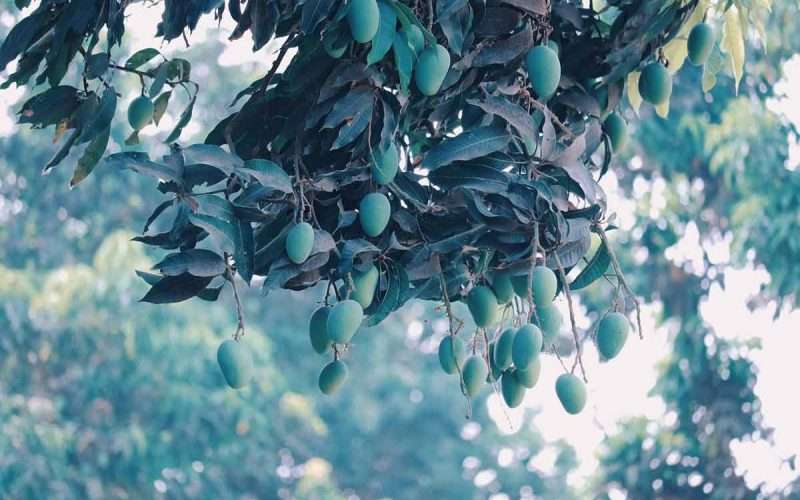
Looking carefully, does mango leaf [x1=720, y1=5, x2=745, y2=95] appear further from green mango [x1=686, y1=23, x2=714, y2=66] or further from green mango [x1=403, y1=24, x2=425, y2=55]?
green mango [x1=403, y1=24, x2=425, y2=55]

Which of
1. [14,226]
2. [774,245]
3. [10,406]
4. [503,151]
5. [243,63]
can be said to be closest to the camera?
[503,151]

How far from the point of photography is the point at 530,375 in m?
1.65

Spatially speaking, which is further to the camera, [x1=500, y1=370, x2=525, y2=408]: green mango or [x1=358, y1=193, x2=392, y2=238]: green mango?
[x1=500, y1=370, x2=525, y2=408]: green mango

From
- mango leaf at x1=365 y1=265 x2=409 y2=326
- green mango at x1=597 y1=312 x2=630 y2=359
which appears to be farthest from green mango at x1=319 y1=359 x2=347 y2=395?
green mango at x1=597 y1=312 x2=630 y2=359

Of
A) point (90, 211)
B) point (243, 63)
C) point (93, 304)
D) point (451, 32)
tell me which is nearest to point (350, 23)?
point (451, 32)

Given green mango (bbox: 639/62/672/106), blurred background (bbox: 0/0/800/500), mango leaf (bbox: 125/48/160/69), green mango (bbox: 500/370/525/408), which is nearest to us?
green mango (bbox: 500/370/525/408)

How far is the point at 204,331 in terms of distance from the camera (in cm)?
812

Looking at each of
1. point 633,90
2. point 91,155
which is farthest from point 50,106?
point 633,90

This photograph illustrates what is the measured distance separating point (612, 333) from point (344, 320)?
340 millimetres

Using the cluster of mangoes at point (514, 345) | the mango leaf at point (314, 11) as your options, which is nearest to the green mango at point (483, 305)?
the cluster of mangoes at point (514, 345)

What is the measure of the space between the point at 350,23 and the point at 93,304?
245 inches

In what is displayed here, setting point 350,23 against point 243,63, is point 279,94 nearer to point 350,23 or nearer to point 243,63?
point 350,23

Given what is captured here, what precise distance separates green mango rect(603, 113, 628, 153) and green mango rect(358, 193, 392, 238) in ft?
1.70

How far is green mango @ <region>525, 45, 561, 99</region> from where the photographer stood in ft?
5.37
